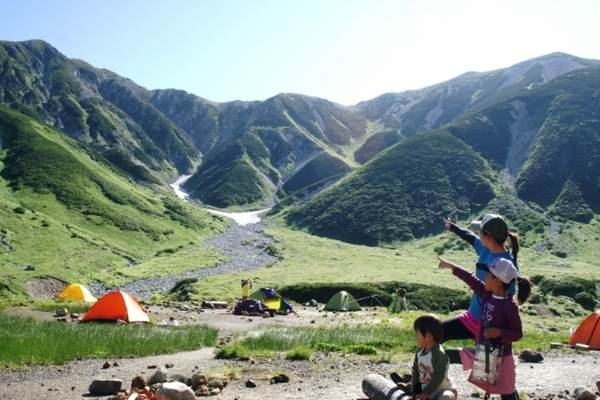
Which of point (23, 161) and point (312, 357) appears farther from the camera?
point (23, 161)

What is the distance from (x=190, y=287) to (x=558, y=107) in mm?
137740

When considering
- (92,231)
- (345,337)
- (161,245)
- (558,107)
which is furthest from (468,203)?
(345,337)

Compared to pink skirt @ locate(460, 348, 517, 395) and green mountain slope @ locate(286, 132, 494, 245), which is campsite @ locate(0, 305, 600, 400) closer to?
pink skirt @ locate(460, 348, 517, 395)

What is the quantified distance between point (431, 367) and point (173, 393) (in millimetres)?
4465

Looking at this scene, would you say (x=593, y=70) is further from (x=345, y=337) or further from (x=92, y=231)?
(x=345, y=337)

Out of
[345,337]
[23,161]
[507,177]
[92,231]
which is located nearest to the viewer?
[345,337]

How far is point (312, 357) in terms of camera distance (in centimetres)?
1427

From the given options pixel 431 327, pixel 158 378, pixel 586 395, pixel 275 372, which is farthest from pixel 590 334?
pixel 158 378

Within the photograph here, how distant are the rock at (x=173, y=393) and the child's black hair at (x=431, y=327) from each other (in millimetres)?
4281

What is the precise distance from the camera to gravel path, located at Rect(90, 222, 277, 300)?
49.8 meters

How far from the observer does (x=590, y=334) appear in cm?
1838

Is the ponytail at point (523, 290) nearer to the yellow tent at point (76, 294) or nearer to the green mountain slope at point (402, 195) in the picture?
the yellow tent at point (76, 294)

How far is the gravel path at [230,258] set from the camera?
49.8 m

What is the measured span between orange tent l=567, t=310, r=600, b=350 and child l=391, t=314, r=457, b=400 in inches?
584
